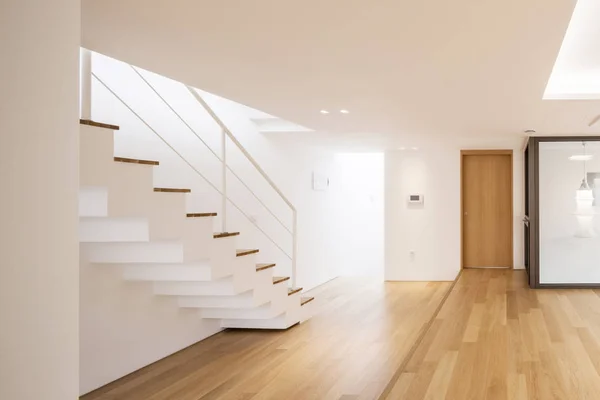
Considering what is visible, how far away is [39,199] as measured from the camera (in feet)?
6.16

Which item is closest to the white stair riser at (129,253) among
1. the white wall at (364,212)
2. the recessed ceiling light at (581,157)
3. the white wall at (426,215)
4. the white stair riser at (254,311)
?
the white stair riser at (254,311)

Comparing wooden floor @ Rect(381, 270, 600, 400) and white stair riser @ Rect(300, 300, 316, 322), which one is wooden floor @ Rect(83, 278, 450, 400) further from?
wooden floor @ Rect(381, 270, 600, 400)

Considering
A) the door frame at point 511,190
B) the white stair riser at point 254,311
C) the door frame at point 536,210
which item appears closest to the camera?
the white stair riser at point 254,311

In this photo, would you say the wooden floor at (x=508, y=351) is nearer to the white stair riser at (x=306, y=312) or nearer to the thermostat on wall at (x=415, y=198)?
the white stair riser at (x=306, y=312)

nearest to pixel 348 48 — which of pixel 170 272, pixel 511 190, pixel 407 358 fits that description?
pixel 170 272

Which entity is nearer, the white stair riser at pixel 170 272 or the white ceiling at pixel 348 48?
the white ceiling at pixel 348 48

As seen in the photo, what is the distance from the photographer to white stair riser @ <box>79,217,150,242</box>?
413cm

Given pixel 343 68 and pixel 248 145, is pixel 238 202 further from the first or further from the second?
pixel 343 68

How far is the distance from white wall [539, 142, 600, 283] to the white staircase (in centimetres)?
398

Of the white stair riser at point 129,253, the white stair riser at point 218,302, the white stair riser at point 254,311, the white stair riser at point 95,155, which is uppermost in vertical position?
the white stair riser at point 95,155

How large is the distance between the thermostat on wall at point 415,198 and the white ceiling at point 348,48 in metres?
4.65

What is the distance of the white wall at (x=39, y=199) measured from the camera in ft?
5.84

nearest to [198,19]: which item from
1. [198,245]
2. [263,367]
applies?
[198,245]

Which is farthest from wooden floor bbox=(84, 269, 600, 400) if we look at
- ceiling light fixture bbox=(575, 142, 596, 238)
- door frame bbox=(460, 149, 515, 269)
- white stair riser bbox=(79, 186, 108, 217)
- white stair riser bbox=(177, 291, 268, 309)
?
door frame bbox=(460, 149, 515, 269)
